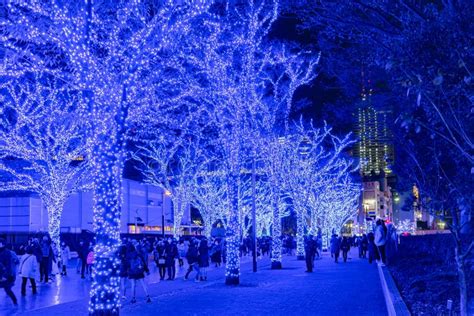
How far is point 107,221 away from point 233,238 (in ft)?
32.7

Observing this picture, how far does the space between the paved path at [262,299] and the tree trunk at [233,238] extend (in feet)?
1.47

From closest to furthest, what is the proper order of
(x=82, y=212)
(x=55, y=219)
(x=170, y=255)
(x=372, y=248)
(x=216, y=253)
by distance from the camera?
(x=170, y=255) < (x=55, y=219) < (x=372, y=248) < (x=216, y=253) < (x=82, y=212)

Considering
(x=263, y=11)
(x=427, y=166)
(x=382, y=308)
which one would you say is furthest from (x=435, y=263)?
(x=263, y=11)

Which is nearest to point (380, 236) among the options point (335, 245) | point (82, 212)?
point (335, 245)

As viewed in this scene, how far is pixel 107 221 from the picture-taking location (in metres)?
9.44

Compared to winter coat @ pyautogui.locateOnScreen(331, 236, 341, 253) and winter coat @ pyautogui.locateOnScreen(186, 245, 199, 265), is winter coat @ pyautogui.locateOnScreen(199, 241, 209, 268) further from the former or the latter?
winter coat @ pyautogui.locateOnScreen(331, 236, 341, 253)

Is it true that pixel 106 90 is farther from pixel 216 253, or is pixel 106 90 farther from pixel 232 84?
pixel 216 253

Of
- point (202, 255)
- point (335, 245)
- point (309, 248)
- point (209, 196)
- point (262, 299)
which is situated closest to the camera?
point (262, 299)

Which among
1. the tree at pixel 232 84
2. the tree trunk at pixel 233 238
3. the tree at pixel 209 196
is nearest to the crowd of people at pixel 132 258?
the tree trunk at pixel 233 238

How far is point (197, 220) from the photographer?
86688mm

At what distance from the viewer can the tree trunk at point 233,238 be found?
18.9 metres

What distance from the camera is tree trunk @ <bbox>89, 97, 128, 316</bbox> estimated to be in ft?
30.3

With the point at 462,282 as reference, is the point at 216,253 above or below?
below

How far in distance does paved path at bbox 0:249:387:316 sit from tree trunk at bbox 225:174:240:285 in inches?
17.6
